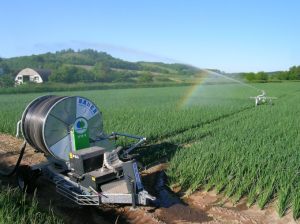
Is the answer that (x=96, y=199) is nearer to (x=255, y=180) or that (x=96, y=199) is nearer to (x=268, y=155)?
(x=255, y=180)

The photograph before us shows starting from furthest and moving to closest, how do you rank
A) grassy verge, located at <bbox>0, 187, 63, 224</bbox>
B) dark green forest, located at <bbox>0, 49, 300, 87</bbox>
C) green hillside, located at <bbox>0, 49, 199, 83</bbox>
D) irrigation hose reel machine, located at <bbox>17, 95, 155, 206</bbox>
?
green hillside, located at <bbox>0, 49, 199, 83</bbox>, dark green forest, located at <bbox>0, 49, 300, 87</bbox>, irrigation hose reel machine, located at <bbox>17, 95, 155, 206</bbox>, grassy verge, located at <bbox>0, 187, 63, 224</bbox>

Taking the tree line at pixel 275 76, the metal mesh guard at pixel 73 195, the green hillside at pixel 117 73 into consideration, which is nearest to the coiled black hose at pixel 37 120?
the metal mesh guard at pixel 73 195

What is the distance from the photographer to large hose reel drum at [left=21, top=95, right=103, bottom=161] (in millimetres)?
6531

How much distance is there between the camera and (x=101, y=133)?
7.38 meters

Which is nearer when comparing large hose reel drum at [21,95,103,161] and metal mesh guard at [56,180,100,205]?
metal mesh guard at [56,180,100,205]

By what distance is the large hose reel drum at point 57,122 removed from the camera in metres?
6.53

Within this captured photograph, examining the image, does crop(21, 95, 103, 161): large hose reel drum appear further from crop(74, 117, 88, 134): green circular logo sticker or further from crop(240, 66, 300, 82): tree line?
crop(240, 66, 300, 82): tree line

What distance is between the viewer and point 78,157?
589cm

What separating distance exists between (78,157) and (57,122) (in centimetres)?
103

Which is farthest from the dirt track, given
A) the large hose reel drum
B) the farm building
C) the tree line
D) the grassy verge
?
the tree line

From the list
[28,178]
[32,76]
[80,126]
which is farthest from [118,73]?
[28,178]

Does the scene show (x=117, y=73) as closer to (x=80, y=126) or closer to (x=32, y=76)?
(x=32, y=76)

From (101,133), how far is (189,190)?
2.06 m

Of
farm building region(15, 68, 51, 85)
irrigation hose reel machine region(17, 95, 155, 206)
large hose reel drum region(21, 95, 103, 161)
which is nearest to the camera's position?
irrigation hose reel machine region(17, 95, 155, 206)
